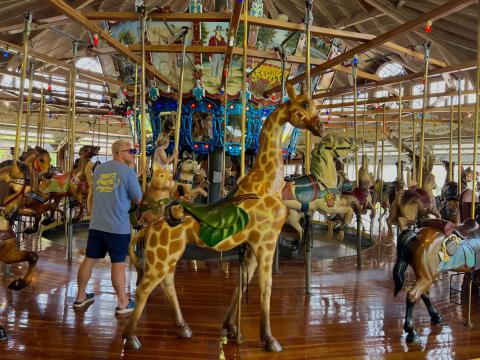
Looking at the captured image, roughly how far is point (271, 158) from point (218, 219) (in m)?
0.57

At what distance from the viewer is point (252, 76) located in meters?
7.66

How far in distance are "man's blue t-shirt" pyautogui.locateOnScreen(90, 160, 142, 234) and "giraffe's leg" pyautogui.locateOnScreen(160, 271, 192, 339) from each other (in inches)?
27.1

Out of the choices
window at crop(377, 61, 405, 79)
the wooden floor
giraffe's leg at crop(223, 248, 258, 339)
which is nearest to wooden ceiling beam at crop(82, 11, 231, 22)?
giraffe's leg at crop(223, 248, 258, 339)

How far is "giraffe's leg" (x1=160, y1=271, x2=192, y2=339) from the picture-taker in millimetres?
2805

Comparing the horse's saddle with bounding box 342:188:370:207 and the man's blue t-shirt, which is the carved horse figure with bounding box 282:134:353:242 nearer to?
the horse's saddle with bounding box 342:188:370:207

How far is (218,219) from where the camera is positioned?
2.64 meters

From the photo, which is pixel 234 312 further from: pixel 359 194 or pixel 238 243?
pixel 359 194

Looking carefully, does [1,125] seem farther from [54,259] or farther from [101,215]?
[101,215]

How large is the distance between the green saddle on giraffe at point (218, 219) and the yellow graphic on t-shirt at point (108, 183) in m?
0.78

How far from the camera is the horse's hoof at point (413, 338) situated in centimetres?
293

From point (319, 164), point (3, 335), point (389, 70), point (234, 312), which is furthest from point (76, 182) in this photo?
point (389, 70)

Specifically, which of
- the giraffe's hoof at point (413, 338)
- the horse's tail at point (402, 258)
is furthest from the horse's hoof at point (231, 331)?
the horse's tail at point (402, 258)

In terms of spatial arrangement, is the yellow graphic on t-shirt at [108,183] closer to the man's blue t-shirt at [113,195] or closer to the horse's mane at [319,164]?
the man's blue t-shirt at [113,195]

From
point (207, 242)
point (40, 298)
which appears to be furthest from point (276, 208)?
Answer: point (40, 298)
